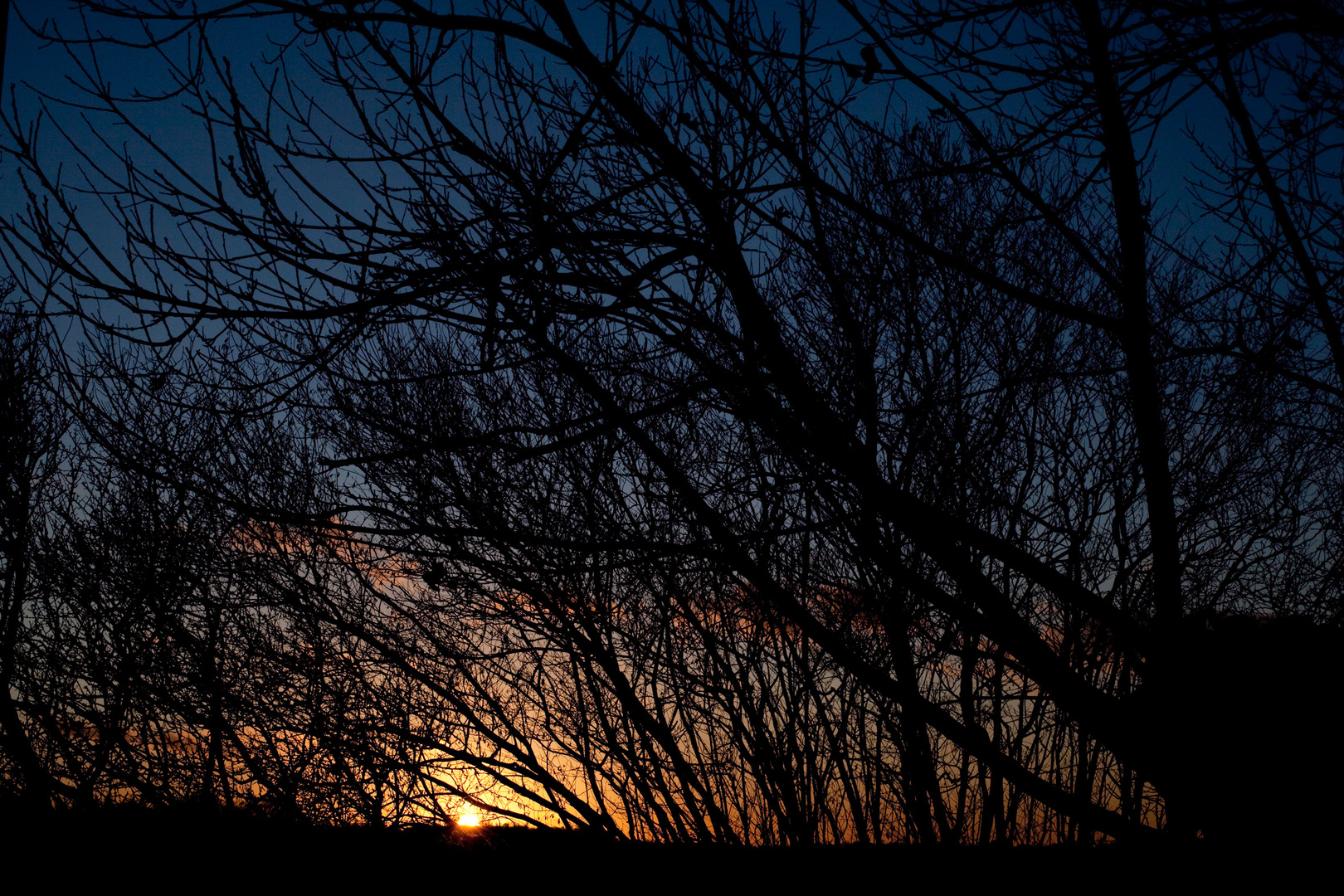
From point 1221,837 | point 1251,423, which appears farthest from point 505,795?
point 1251,423

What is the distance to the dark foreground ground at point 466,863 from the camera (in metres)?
4.85

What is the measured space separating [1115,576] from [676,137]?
5.57 metres

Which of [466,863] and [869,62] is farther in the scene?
[466,863]

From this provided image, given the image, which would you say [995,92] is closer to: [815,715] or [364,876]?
[815,715]

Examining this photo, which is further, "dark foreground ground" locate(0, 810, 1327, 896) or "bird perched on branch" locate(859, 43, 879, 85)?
"dark foreground ground" locate(0, 810, 1327, 896)

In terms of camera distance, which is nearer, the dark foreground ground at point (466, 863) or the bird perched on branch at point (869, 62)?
the bird perched on branch at point (869, 62)

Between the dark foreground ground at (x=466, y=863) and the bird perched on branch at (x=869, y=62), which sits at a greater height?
the bird perched on branch at (x=869, y=62)

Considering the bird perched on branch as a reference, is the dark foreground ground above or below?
below

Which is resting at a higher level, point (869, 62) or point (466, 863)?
point (869, 62)

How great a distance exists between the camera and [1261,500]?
6895 millimetres

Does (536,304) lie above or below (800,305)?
below

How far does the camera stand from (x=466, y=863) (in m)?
7.00

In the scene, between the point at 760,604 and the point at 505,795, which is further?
the point at 505,795

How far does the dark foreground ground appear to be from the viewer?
4.85 metres
